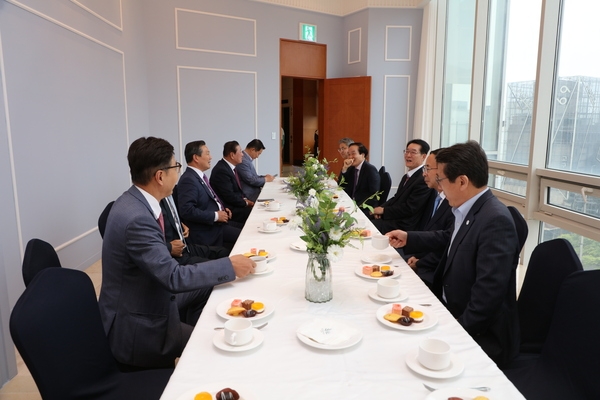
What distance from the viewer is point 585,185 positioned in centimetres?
343

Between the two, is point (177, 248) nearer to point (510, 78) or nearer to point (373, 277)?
point (373, 277)

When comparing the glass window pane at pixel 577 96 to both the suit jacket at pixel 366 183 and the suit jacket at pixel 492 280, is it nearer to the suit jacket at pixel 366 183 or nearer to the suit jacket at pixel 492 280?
the suit jacket at pixel 366 183

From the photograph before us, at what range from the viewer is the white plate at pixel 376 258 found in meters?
2.16

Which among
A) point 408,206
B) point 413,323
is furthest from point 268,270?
point 408,206

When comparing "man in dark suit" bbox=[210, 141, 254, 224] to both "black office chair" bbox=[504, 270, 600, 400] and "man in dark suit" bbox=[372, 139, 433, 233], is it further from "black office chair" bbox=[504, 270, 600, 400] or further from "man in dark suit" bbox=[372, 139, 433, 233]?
"black office chair" bbox=[504, 270, 600, 400]

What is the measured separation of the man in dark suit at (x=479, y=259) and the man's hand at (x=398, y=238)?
0.39 metres

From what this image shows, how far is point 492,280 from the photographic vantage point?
1708 millimetres

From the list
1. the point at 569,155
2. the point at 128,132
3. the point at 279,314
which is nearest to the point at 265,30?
the point at 128,132

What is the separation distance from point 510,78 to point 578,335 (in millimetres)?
4264

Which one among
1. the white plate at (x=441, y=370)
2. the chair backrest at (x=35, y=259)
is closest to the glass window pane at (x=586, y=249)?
the white plate at (x=441, y=370)

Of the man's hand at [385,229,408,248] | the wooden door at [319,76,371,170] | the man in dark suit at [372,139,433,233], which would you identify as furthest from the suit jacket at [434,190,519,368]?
the wooden door at [319,76,371,170]

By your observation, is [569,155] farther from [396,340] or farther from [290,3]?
[290,3]

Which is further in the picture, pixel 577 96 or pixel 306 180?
pixel 577 96

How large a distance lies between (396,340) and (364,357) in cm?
16
